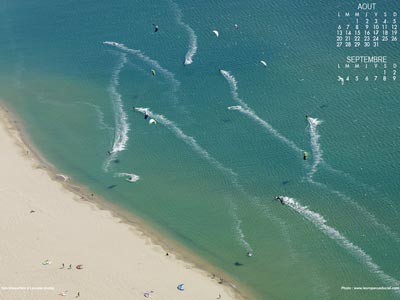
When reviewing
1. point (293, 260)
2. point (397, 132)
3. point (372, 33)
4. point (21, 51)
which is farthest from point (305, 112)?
point (21, 51)

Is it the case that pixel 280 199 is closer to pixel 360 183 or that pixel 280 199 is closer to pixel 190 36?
pixel 360 183

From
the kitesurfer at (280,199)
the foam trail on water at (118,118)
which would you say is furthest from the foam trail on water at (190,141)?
the kitesurfer at (280,199)

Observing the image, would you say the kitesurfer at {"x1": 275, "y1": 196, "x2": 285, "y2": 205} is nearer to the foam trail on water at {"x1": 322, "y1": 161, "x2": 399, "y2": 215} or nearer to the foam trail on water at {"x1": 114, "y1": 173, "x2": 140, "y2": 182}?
the foam trail on water at {"x1": 322, "y1": 161, "x2": 399, "y2": 215}

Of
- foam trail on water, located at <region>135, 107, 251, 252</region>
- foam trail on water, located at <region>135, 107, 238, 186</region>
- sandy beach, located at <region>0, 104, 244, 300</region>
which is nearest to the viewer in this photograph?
sandy beach, located at <region>0, 104, 244, 300</region>

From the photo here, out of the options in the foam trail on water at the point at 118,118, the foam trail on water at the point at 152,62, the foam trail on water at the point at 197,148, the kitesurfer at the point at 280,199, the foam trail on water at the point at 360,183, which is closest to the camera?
the foam trail on water at the point at 360,183
